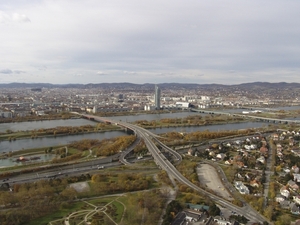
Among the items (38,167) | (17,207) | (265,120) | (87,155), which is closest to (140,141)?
(87,155)

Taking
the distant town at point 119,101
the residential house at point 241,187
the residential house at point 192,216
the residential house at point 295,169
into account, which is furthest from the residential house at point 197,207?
the distant town at point 119,101

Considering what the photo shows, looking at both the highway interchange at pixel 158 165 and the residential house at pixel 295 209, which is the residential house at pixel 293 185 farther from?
the highway interchange at pixel 158 165

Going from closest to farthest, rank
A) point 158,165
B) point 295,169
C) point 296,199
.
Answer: point 296,199
point 295,169
point 158,165

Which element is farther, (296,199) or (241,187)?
(241,187)

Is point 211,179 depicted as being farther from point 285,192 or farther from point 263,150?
point 263,150

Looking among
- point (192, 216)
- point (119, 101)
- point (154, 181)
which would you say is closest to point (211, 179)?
point (154, 181)

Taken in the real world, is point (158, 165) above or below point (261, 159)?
below

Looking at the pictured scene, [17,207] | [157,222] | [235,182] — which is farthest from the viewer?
[235,182]

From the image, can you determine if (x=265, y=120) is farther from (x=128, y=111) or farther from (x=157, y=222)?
(x=157, y=222)

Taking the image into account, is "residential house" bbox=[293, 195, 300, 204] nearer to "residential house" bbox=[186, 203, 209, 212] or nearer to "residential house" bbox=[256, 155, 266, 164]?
"residential house" bbox=[186, 203, 209, 212]

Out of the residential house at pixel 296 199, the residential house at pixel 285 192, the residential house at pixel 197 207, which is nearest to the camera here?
the residential house at pixel 197 207

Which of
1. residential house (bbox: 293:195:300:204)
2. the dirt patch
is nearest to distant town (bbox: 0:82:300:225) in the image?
the dirt patch
